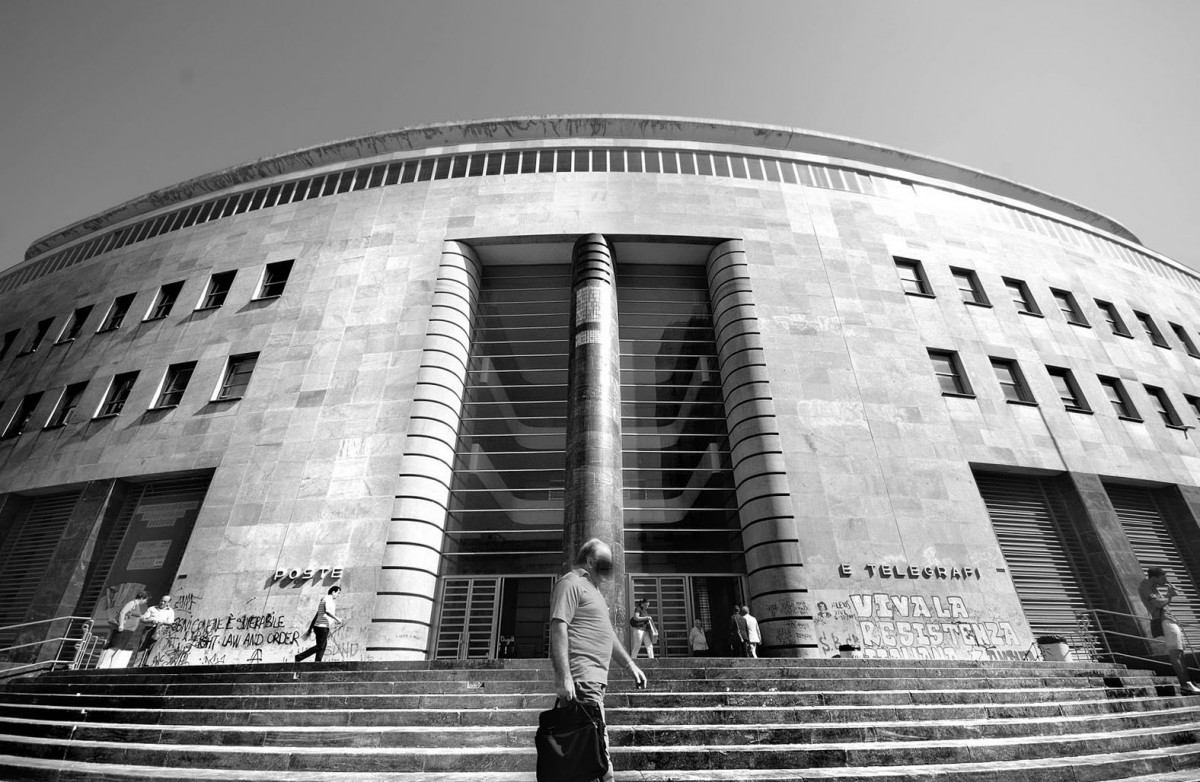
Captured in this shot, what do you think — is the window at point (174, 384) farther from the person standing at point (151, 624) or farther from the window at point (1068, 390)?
the window at point (1068, 390)

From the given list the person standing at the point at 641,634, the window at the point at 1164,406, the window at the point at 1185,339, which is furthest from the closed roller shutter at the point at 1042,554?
the window at the point at 1185,339

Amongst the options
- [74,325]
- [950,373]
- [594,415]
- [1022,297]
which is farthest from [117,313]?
[1022,297]

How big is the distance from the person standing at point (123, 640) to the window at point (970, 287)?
94.9 ft

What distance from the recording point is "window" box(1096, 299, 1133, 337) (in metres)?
23.9

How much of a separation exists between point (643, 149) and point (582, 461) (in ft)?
47.1

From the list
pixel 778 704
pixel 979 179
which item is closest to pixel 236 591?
pixel 778 704

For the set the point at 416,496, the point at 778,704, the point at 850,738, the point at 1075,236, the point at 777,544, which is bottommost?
the point at 850,738

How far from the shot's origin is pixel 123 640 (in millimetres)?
14242

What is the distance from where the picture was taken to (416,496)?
55.7ft

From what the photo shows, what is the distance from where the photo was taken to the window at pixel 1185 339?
1008 inches

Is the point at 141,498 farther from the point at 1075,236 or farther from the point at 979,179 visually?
the point at 1075,236

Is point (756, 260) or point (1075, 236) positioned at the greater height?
point (1075, 236)

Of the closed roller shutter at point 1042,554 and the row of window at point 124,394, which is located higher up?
the row of window at point 124,394

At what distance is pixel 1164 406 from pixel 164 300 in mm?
41909
